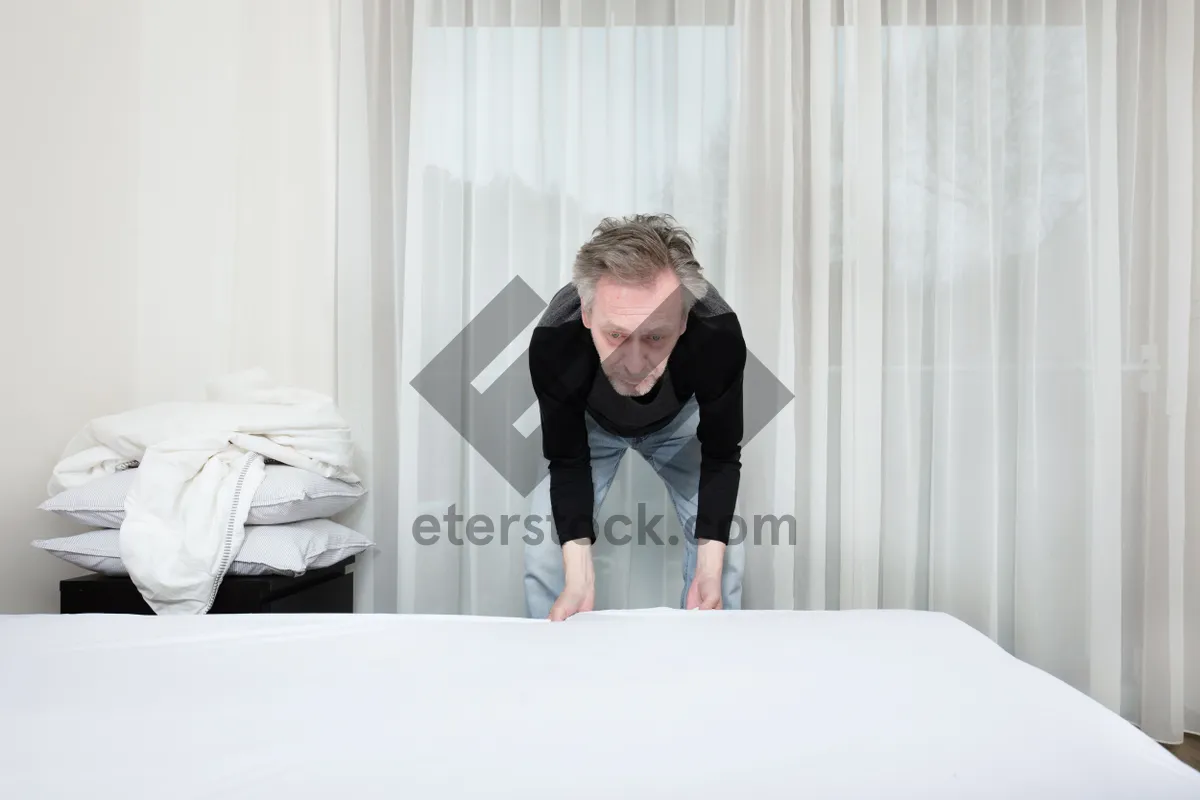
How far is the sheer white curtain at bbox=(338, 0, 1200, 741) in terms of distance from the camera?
2252mm

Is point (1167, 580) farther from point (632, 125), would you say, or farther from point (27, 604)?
point (27, 604)

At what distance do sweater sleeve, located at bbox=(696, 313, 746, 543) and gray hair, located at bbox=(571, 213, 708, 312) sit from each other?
0.11m

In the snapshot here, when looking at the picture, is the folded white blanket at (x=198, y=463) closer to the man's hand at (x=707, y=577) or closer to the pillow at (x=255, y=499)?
the pillow at (x=255, y=499)

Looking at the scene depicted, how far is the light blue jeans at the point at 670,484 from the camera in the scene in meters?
1.94

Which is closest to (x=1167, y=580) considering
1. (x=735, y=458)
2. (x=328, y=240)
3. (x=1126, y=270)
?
(x=1126, y=270)

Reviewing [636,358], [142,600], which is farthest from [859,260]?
[142,600]

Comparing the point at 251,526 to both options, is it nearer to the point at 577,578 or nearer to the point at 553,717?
the point at 577,578

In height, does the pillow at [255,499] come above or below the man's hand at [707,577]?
above

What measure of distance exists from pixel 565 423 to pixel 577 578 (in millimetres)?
341

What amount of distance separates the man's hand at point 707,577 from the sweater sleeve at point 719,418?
26mm

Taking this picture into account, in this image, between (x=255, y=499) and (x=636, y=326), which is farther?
(x=255, y=499)

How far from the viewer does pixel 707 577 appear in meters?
1.70

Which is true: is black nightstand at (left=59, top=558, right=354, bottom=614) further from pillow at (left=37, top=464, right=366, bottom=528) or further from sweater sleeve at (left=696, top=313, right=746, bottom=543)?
sweater sleeve at (left=696, top=313, right=746, bottom=543)

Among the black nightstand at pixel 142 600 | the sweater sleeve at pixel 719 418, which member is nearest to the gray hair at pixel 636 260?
the sweater sleeve at pixel 719 418
